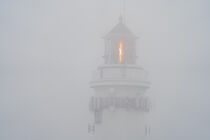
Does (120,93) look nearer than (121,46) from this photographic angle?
Yes

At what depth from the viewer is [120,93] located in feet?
120

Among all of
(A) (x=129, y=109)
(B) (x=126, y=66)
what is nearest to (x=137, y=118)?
(A) (x=129, y=109)

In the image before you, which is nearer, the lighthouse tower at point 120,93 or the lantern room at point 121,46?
the lighthouse tower at point 120,93

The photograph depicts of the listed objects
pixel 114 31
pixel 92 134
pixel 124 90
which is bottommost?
pixel 92 134

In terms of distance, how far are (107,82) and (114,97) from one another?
919mm

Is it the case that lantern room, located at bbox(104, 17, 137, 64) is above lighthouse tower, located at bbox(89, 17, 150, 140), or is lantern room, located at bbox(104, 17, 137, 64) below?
above

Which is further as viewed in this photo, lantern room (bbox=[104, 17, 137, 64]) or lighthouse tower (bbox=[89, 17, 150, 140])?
lantern room (bbox=[104, 17, 137, 64])

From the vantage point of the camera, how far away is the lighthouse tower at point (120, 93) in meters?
36.5

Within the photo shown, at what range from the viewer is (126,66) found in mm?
36656

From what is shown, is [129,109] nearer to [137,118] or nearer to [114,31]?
[137,118]

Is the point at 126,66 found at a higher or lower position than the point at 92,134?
higher

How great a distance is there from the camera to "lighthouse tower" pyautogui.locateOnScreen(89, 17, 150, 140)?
3650cm

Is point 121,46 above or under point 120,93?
above

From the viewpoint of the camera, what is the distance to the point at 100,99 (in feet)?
121
